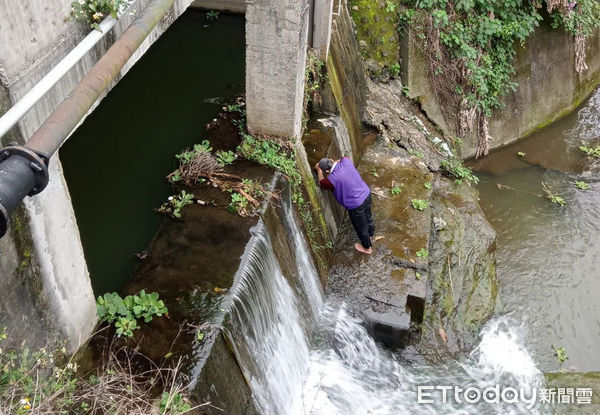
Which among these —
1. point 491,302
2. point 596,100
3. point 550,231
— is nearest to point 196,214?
point 491,302

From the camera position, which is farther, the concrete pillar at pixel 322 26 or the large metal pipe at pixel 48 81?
the concrete pillar at pixel 322 26

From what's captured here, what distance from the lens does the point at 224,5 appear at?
1276 cm

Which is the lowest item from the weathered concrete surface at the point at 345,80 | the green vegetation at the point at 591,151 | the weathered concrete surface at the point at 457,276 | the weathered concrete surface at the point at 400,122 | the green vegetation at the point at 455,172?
the weathered concrete surface at the point at 457,276

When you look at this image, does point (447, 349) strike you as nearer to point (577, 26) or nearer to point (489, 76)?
point (489, 76)

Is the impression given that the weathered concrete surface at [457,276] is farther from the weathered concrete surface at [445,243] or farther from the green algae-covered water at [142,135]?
the green algae-covered water at [142,135]

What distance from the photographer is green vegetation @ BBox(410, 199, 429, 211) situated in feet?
26.0

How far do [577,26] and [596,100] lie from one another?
2.38m

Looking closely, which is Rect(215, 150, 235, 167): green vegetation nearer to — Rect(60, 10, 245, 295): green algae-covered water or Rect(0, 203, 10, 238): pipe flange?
Rect(60, 10, 245, 295): green algae-covered water

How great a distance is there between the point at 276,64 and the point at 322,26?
5.77 ft

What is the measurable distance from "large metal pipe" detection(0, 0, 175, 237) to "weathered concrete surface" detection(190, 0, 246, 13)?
9549 mm

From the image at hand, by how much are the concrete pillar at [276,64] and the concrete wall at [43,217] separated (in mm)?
2286

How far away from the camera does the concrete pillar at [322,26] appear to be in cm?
792

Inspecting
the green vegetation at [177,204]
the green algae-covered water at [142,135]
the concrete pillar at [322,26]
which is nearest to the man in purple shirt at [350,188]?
the green vegetation at [177,204]

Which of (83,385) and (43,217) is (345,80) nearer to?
(43,217)
